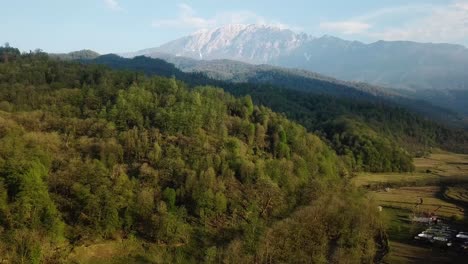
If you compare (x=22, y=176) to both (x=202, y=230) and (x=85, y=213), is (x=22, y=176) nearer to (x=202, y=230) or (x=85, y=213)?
(x=85, y=213)

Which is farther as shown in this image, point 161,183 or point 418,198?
point 418,198

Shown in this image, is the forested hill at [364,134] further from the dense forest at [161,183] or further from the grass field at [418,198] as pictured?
the dense forest at [161,183]

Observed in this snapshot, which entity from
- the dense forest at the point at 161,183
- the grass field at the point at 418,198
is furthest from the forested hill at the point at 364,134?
the dense forest at the point at 161,183

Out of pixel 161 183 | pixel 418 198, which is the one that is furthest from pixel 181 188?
pixel 418 198

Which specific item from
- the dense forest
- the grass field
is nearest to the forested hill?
the grass field

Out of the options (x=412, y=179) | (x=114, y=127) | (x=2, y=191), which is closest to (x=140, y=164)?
(x=114, y=127)

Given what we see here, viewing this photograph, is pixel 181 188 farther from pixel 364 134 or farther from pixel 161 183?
pixel 364 134
